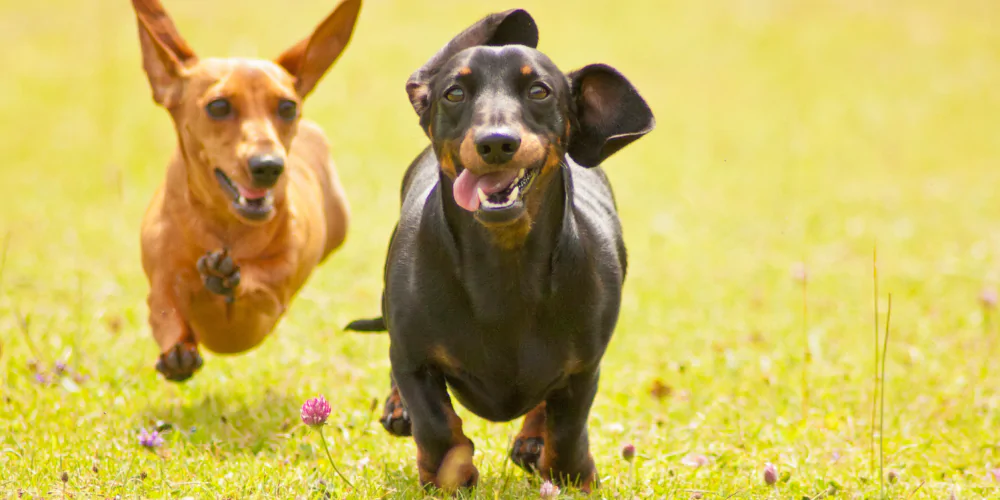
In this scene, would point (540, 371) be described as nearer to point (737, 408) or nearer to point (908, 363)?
point (737, 408)

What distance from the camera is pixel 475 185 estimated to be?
320 centimetres

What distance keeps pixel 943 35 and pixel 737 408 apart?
13.6 metres

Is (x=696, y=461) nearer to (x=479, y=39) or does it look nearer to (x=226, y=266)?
(x=479, y=39)

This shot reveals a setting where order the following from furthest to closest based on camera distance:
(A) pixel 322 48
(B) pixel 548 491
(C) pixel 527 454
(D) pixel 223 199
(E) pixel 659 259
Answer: (E) pixel 659 259 < (A) pixel 322 48 < (D) pixel 223 199 < (C) pixel 527 454 < (B) pixel 548 491

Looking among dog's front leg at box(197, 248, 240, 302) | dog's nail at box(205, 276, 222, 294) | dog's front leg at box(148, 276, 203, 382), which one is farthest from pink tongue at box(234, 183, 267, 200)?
dog's front leg at box(148, 276, 203, 382)

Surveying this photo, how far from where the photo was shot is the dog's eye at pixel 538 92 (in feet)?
10.7

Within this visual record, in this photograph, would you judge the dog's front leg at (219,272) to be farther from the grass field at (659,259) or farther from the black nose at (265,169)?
the grass field at (659,259)

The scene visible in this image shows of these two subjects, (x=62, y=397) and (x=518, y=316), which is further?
(x=62, y=397)

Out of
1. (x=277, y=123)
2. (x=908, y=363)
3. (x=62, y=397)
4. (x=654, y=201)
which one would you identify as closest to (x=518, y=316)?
(x=277, y=123)

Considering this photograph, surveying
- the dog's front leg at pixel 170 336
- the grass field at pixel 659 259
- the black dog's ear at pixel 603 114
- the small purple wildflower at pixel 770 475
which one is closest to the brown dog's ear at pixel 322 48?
the grass field at pixel 659 259

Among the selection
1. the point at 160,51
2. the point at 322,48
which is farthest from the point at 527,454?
the point at 160,51

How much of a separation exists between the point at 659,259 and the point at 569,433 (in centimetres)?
513

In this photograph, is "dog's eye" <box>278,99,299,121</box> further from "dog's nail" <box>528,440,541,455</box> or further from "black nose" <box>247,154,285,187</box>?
"dog's nail" <box>528,440,541,455</box>

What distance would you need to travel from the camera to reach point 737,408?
16.1 feet
